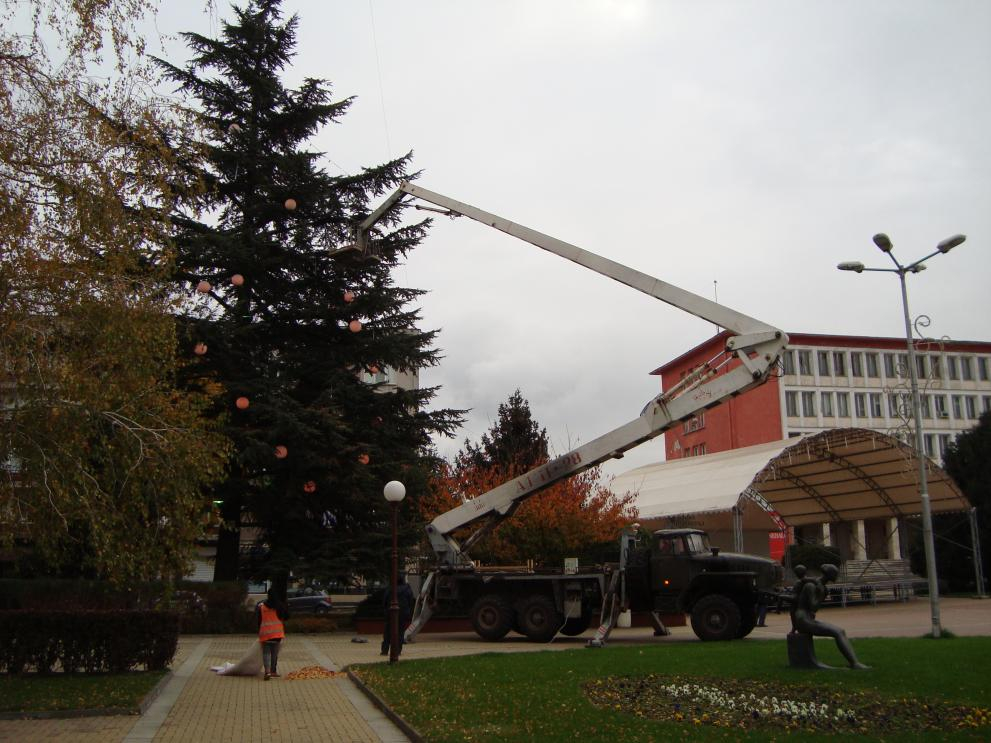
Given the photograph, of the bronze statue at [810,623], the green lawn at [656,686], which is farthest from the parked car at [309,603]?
the bronze statue at [810,623]

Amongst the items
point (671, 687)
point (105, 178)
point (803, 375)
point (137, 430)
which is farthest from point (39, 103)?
point (803, 375)

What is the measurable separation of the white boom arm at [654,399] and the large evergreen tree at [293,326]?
722 cm

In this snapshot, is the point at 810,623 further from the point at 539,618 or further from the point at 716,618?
the point at 539,618

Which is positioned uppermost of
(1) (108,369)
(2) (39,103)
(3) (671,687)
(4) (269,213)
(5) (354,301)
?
(4) (269,213)

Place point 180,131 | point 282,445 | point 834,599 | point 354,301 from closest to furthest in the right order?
1. point 180,131
2. point 282,445
3. point 354,301
4. point 834,599

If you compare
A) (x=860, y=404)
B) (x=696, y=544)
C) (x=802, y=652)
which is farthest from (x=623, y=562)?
(x=860, y=404)

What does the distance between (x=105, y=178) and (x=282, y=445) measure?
16491 millimetres

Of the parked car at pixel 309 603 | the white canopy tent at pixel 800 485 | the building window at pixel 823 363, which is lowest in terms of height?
the parked car at pixel 309 603

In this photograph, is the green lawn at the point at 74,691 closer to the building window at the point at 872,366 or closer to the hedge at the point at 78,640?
the hedge at the point at 78,640

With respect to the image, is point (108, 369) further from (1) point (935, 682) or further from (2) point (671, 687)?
(1) point (935, 682)

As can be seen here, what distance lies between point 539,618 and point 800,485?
2337 centimetres

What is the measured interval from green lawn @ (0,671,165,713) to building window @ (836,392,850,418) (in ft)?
239

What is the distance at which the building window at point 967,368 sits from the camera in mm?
81688

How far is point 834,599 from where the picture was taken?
37594 millimetres
